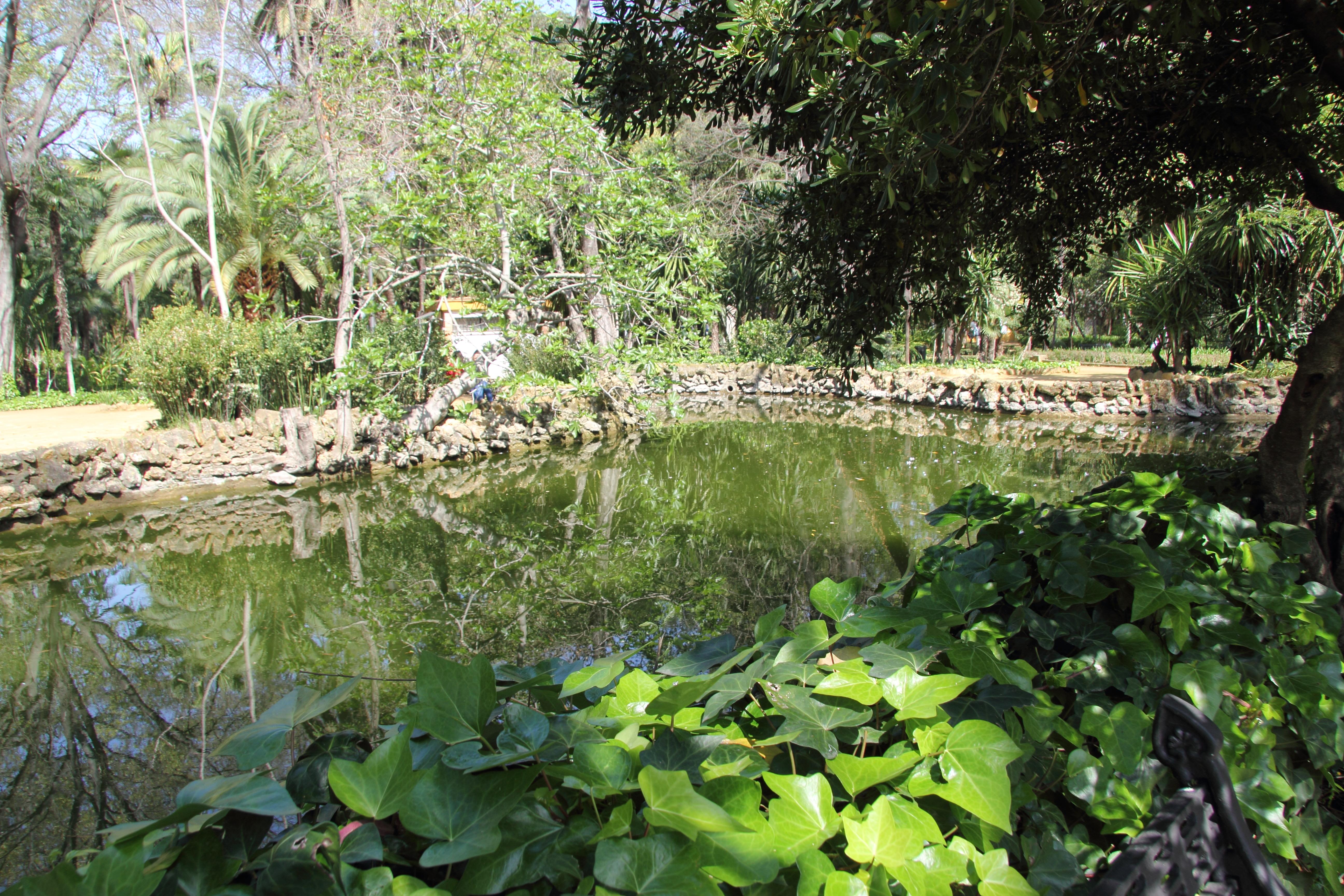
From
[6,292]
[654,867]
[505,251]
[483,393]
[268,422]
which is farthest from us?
[6,292]

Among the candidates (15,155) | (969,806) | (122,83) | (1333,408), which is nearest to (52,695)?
(969,806)

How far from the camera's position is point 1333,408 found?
8.94 feet

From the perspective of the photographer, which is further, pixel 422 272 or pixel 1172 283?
pixel 1172 283

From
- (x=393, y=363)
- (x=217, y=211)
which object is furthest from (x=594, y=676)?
(x=217, y=211)

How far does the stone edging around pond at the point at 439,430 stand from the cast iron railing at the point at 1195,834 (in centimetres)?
429

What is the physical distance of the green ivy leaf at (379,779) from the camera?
833 millimetres

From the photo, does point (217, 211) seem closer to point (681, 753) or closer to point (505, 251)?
point (505, 251)

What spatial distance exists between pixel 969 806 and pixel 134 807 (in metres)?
3.72

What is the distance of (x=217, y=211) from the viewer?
21.3 meters

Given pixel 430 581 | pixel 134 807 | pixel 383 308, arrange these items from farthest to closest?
1. pixel 383 308
2. pixel 430 581
3. pixel 134 807

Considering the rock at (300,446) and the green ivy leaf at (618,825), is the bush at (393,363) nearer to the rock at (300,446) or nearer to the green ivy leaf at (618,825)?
the rock at (300,446)

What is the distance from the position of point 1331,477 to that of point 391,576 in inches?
246

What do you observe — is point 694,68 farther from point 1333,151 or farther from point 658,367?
point 658,367

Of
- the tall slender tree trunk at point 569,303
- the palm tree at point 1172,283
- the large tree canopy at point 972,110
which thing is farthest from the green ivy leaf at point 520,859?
the palm tree at point 1172,283
